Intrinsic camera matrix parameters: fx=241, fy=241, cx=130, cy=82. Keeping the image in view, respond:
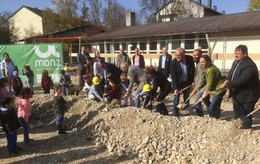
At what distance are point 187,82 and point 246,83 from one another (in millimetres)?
1734

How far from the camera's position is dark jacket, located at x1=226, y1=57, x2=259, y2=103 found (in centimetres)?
414

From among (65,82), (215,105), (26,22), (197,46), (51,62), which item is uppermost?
(26,22)

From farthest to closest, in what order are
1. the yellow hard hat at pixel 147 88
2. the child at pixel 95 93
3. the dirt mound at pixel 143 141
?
the child at pixel 95 93
the yellow hard hat at pixel 147 88
the dirt mound at pixel 143 141

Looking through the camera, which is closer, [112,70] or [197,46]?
[112,70]

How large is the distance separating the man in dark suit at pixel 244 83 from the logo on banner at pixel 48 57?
763 cm

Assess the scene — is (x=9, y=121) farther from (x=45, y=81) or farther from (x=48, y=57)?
(x=48, y=57)

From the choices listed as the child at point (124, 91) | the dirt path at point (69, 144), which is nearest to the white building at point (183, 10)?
the child at point (124, 91)

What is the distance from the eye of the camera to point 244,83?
418 cm

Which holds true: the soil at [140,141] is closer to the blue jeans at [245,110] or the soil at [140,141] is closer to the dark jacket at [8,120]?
the blue jeans at [245,110]

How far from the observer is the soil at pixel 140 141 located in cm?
390

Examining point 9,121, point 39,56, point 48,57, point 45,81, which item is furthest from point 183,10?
point 9,121

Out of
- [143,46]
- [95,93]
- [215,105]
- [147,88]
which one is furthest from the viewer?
[143,46]

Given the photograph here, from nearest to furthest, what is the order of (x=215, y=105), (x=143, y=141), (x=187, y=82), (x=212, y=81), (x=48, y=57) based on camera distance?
1. (x=143, y=141)
2. (x=212, y=81)
3. (x=215, y=105)
4. (x=187, y=82)
5. (x=48, y=57)

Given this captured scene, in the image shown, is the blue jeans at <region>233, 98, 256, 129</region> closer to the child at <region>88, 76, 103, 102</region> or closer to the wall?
the child at <region>88, 76, 103, 102</region>
